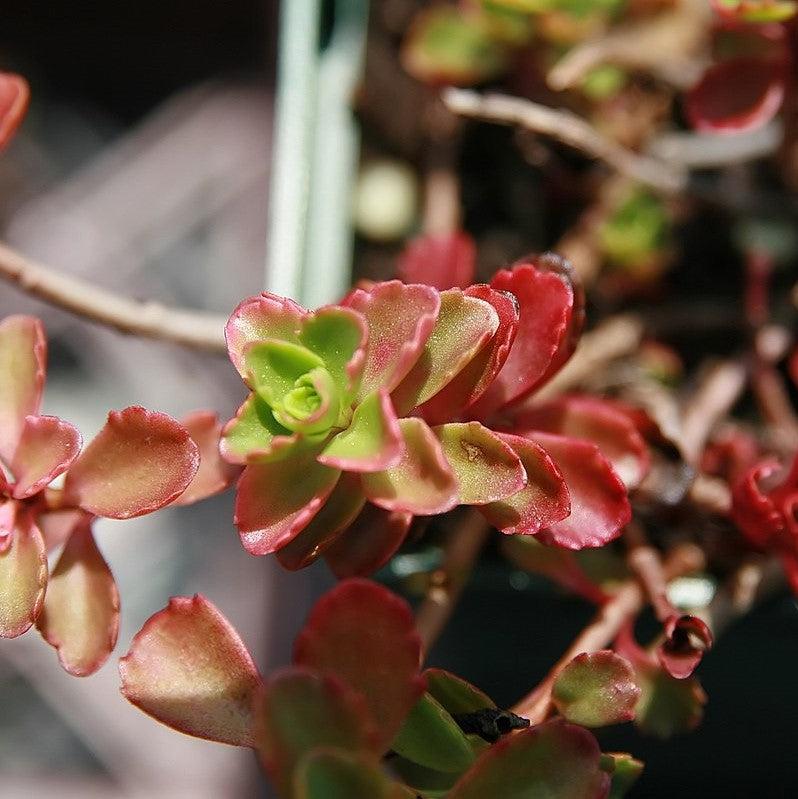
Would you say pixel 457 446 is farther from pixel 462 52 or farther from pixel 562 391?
pixel 462 52

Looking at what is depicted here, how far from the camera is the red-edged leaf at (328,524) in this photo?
0.44m

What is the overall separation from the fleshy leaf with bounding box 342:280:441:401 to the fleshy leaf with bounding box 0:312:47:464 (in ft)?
0.50

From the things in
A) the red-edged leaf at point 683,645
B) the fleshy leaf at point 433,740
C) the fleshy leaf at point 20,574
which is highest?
the fleshy leaf at point 20,574

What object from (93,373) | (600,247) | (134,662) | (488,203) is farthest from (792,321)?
(93,373)

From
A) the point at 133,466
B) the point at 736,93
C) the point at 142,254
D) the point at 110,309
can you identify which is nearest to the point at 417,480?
the point at 133,466

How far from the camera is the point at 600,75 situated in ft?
2.52

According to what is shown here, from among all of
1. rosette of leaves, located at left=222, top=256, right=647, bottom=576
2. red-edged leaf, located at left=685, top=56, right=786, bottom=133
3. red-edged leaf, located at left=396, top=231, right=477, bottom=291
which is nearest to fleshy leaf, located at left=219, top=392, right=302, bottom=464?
rosette of leaves, located at left=222, top=256, right=647, bottom=576

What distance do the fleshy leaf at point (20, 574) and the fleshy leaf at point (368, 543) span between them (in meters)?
0.13

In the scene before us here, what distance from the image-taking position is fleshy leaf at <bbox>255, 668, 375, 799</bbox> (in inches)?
14.1

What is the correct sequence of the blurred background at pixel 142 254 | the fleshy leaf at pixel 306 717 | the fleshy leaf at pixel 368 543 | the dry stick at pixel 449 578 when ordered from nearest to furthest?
the fleshy leaf at pixel 306 717 < the fleshy leaf at pixel 368 543 < the dry stick at pixel 449 578 < the blurred background at pixel 142 254

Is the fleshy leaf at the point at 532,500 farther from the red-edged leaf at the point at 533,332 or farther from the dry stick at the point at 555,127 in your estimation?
the dry stick at the point at 555,127

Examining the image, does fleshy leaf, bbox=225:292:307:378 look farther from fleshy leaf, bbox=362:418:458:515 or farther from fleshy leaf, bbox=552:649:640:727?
fleshy leaf, bbox=552:649:640:727

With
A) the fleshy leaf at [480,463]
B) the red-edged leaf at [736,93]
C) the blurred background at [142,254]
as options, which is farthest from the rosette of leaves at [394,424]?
the blurred background at [142,254]

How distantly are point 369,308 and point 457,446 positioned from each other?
72 mm
